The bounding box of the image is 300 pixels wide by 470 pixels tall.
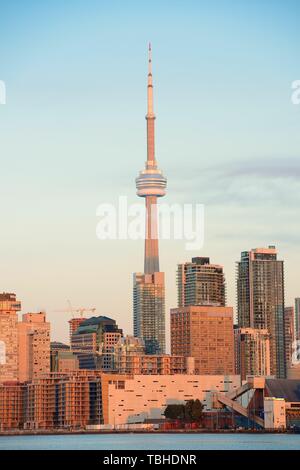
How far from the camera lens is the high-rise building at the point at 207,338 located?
138000mm

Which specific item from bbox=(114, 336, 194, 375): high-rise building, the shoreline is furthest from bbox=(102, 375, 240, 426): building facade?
bbox=(114, 336, 194, 375): high-rise building

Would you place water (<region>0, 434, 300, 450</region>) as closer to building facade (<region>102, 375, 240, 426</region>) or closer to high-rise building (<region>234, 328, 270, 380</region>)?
building facade (<region>102, 375, 240, 426</region>)

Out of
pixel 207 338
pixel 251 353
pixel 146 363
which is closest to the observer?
pixel 146 363

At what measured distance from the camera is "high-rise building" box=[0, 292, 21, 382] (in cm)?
13175

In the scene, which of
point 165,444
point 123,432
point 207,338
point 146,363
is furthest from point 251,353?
point 165,444

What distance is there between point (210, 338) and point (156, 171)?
34546mm

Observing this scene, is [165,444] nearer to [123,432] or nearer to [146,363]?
[123,432]

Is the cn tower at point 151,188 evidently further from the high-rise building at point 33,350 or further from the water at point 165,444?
the water at point 165,444

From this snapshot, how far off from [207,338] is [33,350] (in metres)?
19.0

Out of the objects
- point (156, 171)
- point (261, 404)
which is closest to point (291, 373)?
point (261, 404)

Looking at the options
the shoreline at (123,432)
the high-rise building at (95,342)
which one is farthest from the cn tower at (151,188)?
the shoreline at (123,432)

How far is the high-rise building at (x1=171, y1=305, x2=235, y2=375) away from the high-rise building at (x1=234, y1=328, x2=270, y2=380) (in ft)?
8.65

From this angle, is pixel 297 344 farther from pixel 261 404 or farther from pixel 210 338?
pixel 261 404

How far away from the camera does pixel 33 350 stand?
134 meters
